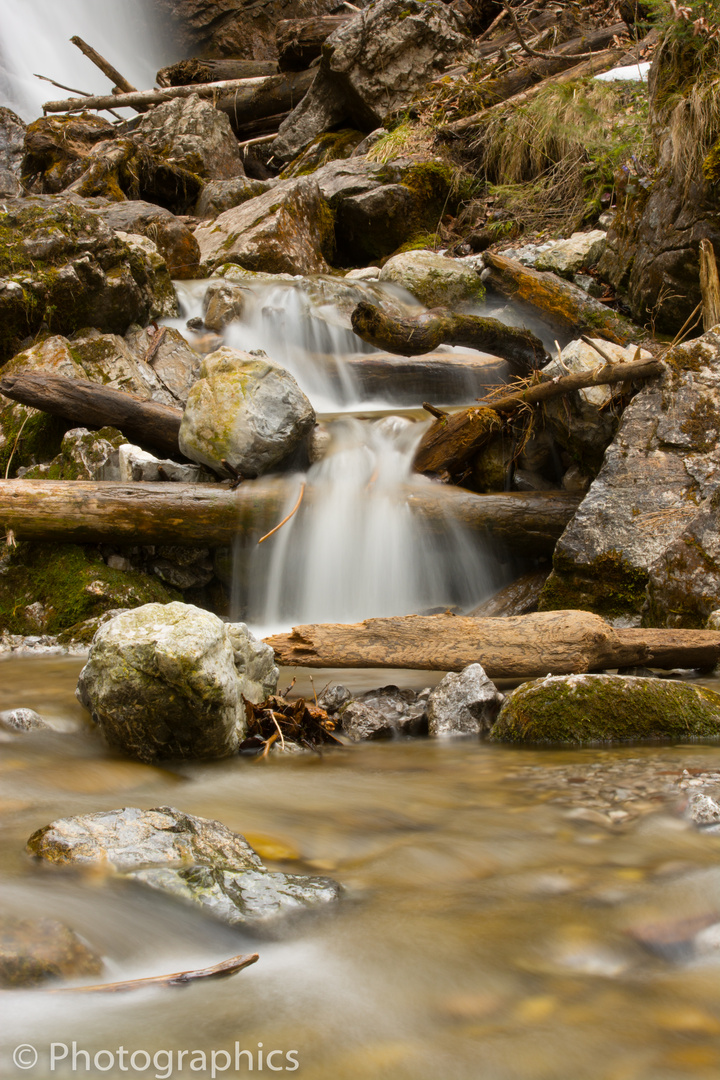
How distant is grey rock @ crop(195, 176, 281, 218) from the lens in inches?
530

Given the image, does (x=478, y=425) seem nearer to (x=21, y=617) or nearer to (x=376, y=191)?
(x=21, y=617)

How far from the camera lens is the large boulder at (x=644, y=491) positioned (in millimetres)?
4617

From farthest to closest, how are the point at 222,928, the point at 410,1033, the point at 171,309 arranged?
the point at 171,309 → the point at 222,928 → the point at 410,1033

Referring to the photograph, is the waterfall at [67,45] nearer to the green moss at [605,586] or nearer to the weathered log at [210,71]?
the weathered log at [210,71]

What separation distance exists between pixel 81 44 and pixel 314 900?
20.2 metres

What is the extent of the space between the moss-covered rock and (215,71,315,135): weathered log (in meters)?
19.0

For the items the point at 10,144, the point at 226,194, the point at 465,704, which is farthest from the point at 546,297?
the point at 10,144

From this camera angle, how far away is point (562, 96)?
1159 cm

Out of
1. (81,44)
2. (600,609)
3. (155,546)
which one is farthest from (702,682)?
(81,44)

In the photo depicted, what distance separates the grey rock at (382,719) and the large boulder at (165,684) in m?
0.55

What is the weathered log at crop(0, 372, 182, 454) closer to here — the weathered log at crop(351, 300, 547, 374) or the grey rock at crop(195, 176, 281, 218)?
the weathered log at crop(351, 300, 547, 374)

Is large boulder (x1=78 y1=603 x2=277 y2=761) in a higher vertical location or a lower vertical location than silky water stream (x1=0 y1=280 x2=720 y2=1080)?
higher

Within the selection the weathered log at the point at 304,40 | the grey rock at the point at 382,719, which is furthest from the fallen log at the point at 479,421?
the weathered log at the point at 304,40

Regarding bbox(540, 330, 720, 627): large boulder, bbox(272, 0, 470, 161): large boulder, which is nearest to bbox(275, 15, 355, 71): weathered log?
bbox(272, 0, 470, 161): large boulder
